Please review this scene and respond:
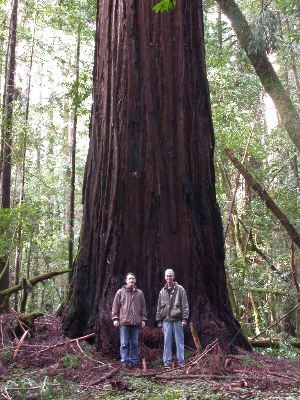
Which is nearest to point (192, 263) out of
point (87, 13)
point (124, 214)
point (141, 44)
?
point (124, 214)

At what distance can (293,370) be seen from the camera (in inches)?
259

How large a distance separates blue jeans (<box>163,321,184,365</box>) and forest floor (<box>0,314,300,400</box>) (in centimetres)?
14

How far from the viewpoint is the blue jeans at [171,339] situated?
21.0ft

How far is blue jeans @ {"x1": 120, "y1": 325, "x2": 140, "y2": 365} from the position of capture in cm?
633

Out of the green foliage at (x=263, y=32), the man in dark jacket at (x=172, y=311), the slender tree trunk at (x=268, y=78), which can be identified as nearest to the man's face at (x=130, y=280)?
the man in dark jacket at (x=172, y=311)

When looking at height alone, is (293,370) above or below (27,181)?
below

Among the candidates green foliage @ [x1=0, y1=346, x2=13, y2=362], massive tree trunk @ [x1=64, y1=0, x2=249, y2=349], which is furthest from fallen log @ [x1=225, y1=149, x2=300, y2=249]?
green foliage @ [x1=0, y1=346, x2=13, y2=362]

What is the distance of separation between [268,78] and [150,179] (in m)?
3.86

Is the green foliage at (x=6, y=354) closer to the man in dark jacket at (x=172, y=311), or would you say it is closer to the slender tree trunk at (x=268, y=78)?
the man in dark jacket at (x=172, y=311)

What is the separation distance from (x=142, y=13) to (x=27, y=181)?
14977 mm

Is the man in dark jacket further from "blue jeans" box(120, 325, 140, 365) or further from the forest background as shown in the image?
the forest background

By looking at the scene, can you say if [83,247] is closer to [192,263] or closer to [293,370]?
[192,263]

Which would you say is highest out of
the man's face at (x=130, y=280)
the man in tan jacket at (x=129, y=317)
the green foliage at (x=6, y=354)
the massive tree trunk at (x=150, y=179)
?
the massive tree trunk at (x=150, y=179)

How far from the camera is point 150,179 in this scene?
24.1 ft
